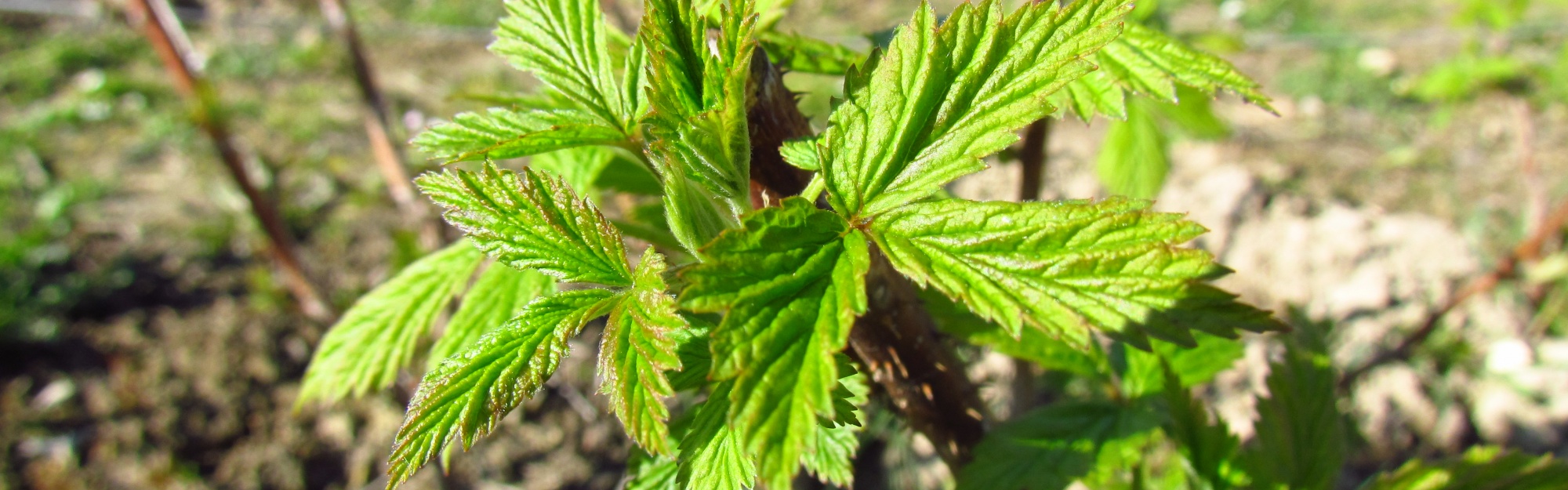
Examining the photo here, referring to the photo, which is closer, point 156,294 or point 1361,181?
point 156,294

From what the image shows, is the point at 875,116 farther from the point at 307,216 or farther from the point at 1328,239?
the point at 307,216

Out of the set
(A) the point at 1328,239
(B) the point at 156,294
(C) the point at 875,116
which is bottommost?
(A) the point at 1328,239

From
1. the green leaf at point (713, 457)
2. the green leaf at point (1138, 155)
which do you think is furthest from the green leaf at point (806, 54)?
the green leaf at point (1138, 155)

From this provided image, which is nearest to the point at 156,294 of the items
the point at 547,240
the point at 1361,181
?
the point at 547,240

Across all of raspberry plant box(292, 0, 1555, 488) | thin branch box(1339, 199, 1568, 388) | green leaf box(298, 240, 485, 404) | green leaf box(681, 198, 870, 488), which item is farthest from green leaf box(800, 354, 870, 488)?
thin branch box(1339, 199, 1568, 388)

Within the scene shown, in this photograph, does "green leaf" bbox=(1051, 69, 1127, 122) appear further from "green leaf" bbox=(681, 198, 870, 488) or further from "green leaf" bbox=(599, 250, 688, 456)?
"green leaf" bbox=(599, 250, 688, 456)

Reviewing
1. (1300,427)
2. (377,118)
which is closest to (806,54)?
(1300,427)
